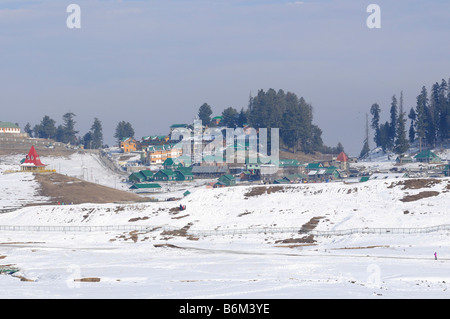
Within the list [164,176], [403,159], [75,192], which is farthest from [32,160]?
[403,159]

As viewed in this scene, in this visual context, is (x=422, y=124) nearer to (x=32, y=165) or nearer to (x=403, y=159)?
(x=403, y=159)

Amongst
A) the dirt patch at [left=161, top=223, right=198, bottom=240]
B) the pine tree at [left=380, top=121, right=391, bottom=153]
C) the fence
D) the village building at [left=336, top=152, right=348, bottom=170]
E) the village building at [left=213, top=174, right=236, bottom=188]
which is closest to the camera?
the fence

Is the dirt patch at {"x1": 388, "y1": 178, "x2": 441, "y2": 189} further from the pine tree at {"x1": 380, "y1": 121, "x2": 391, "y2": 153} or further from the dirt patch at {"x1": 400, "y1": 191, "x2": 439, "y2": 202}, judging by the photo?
the pine tree at {"x1": 380, "y1": 121, "x2": 391, "y2": 153}

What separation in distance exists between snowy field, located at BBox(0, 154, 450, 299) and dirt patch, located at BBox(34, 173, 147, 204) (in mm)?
10493

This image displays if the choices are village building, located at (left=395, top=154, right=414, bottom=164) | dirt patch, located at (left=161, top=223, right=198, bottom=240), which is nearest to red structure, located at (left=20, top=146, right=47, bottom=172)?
dirt patch, located at (left=161, top=223, right=198, bottom=240)

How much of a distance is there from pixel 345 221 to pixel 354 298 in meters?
33.5

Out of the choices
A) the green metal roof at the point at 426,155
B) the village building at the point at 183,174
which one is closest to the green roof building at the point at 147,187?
the village building at the point at 183,174

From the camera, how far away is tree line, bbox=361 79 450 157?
168625 millimetres

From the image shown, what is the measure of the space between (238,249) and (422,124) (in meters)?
118

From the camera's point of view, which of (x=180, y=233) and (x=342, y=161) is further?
(x=342, y=161)

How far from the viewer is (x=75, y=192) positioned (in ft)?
380

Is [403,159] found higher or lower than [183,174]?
higher

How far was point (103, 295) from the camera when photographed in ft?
139
